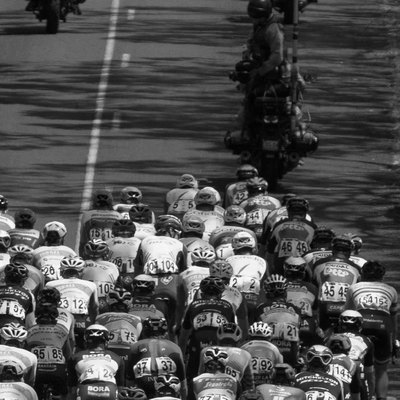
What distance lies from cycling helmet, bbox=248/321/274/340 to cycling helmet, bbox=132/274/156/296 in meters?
1.78

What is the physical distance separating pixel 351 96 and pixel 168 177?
325 inches

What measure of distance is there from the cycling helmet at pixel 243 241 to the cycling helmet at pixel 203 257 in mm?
403

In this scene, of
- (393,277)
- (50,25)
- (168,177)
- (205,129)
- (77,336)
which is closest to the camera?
(77,336)

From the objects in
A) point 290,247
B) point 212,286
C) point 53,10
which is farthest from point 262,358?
point 53,10

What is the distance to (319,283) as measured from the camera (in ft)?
82.1

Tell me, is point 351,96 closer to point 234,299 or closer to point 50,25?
point 50,25

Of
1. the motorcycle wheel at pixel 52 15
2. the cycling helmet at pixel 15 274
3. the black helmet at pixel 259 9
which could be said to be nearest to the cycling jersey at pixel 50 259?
the cycling helmet at pixel 15 274

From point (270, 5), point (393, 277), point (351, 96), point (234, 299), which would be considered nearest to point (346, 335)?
point (234, 299)

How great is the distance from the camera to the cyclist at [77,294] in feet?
78.0

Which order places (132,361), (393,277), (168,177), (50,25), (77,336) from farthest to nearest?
(50,25) < (168,177) < (393,277) < (77,336) < (132,361)

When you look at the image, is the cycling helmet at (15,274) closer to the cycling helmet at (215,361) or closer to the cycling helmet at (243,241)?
the cycling helmet at (243,241)

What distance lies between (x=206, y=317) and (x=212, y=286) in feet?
1.27

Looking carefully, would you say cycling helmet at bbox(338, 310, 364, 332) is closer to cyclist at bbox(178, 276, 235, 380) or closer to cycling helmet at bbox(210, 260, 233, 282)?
cyclist at bbox(178, 276, 235, 380)

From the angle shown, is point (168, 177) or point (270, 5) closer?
point (270, 5)
